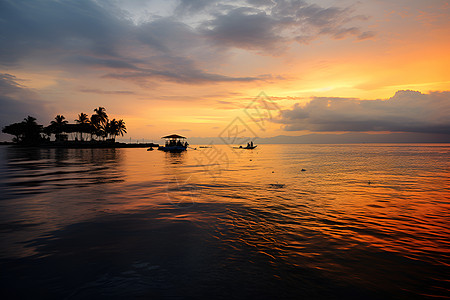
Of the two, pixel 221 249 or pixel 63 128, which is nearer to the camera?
pixel 221 249

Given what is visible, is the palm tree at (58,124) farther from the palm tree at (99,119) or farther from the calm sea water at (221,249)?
the calm sea water at (221,249)

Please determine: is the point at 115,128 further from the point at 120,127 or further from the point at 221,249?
the point at 221,249

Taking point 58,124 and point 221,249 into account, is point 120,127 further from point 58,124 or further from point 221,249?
point 221,249

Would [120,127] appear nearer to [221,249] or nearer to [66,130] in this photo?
[66,130]

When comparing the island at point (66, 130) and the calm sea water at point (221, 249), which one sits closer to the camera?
the calm sea water at point (221, 249)

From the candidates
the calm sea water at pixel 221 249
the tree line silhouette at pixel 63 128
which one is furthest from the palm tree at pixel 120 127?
the calm sea water at pixel 221 249

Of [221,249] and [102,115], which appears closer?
[221,249]

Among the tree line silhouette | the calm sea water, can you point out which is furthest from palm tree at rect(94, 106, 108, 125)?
the calm sea water

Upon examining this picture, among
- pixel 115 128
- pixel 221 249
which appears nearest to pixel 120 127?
pixel 115 128

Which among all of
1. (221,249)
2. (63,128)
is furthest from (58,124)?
(221,249)

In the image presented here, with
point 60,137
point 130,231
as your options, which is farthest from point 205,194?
point 60,137

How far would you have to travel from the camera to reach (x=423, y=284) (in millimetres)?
5379

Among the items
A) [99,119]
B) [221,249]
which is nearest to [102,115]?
[99,119]

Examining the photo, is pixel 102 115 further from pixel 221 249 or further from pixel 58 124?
pixel 221 249
